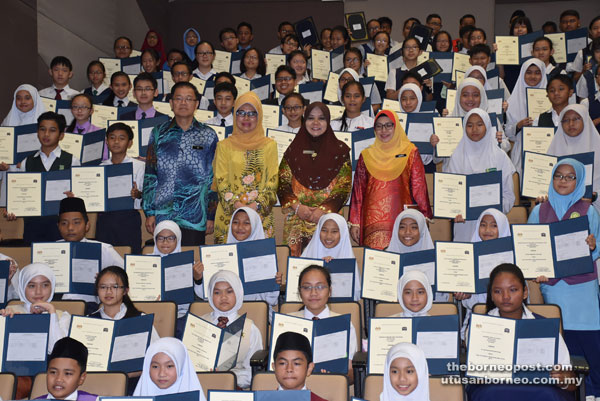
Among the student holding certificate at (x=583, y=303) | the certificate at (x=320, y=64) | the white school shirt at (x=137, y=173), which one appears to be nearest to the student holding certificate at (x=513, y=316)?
the student holding certificate at (x=583, y=303)

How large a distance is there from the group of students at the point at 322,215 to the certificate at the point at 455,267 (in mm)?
249

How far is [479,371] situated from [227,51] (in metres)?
8.37

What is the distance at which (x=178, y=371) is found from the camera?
4504 mm

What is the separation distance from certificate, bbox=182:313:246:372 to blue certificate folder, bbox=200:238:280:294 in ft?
3.07

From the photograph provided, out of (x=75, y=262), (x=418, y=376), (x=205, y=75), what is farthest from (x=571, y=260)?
(x=205, y=75)

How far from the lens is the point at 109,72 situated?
1140 centimetres

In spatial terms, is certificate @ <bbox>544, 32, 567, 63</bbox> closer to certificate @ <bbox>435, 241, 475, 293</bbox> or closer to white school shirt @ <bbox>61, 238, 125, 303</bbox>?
certificate @ <bbox>435, 241, 475, 293</bbox>

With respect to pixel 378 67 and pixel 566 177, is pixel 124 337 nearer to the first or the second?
pixel 566 177

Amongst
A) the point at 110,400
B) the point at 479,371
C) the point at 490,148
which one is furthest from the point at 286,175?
the point at 110,400

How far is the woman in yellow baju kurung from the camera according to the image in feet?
21.6

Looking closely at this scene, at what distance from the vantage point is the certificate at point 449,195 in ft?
21.5

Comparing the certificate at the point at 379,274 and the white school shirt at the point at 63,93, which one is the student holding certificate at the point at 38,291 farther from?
the white school shirt at the point at 63,93

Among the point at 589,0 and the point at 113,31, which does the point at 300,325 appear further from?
the point at 589,0

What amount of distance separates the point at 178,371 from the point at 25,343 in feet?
3.65
